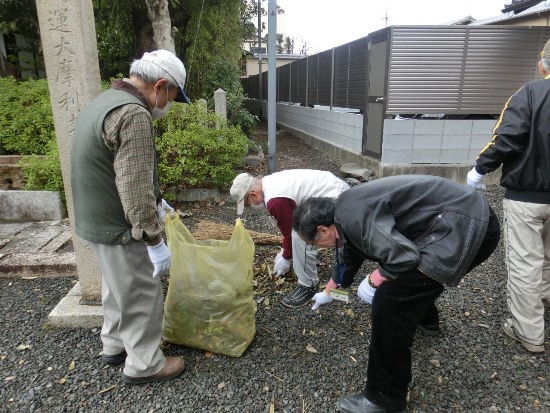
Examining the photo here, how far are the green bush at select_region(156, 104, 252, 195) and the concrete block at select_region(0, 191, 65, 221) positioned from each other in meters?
1.30

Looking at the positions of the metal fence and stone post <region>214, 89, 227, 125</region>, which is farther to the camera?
stone post <region>214, 89, 227, 125</region>

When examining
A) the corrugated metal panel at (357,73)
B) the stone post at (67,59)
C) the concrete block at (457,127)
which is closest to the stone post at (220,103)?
the corrugated metal panel at (357,73)

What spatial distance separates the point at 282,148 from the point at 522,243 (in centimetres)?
869

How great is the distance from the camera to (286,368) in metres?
2.45

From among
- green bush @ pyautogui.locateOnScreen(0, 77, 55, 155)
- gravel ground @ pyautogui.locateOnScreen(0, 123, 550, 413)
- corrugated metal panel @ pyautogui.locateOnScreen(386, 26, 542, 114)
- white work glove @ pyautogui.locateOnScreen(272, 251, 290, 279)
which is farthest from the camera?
corrugated metal panel @ pyautogui.locateOnScreen(386, 26, 542, 114)

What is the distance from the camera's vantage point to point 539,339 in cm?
255

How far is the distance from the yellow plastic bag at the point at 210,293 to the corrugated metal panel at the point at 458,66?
183 inches

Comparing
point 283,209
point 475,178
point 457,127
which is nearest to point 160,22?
point 457,127

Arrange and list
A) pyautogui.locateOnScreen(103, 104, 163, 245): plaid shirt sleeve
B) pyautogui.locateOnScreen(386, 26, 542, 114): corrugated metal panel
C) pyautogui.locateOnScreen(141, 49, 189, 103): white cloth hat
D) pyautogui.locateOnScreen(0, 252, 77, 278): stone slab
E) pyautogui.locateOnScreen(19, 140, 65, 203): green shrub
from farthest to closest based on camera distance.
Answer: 1. pyautogui.locateOnScreen(386, 26, 542, 114): corrugated metal panel
2. pyautogui.locateOnScreen(19, 140, 65, 203): green shrub
3. pyautogui.locateOnScreen(0, 252, 77, 278): stone slab
4. pyautogui.locateOnScreen(141, 49, 189, 103): white cloth hat
5. pyautogui.locateOnScreen(103, 104, 163, 245): plaid shirt sleeve

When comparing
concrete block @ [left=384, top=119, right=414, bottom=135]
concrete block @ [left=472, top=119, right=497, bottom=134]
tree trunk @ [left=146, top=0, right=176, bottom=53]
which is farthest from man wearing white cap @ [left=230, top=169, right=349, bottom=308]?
tree trunk @ [left=146, top=0, right=176, bottom=53]

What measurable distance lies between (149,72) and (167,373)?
1.74 meters

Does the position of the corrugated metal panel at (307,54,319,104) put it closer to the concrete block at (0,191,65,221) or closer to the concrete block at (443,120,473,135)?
the concrete block at (443,120,473,135)

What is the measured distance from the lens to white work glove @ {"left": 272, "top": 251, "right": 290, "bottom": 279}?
3361 mm

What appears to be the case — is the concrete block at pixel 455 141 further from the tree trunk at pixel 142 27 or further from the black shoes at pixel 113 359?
the tree trunk at pixel 142 27
